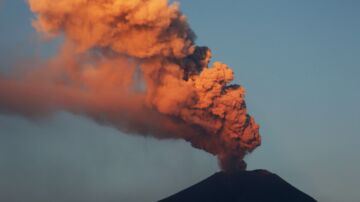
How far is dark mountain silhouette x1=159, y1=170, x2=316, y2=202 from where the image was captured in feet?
203

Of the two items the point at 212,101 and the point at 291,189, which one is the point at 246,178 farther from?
the point at 212,101

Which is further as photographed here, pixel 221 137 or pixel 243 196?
pixel 243 196

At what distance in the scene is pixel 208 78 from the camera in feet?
164

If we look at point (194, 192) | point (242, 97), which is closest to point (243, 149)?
point (242, 97)

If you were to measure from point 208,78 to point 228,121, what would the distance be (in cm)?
460

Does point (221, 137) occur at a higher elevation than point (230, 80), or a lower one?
lower

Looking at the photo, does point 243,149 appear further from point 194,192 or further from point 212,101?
point 194,192

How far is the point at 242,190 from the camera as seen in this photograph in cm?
6191

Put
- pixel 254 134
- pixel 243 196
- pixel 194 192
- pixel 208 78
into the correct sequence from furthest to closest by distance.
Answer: pixel 194 192, pixel 243 196, pixel 254 134, pixel 208 78

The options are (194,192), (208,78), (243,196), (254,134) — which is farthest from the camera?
(194,192)

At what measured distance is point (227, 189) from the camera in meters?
62.3

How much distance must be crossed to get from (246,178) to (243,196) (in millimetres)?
2064

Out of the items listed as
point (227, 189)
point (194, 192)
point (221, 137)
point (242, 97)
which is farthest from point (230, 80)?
point (194, 192)

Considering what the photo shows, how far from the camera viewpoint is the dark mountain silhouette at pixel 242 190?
6191cm
